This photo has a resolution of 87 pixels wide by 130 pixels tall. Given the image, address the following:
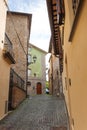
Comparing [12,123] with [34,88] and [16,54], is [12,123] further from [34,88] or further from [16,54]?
[34,88]

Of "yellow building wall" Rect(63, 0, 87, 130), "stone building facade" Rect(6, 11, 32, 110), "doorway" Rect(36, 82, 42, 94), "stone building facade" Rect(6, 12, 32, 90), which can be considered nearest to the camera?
"yellow building wall" Rect(63, 0, 87, 130)

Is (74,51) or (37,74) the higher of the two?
(37,74)

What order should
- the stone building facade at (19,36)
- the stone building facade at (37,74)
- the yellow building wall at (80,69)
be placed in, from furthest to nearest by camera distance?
the stone building facade at (37,74)
the stone building facade at (19,36)
the yellow building wall at (80,69)

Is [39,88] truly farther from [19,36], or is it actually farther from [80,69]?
[80,69]

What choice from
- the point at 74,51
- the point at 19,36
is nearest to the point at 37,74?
the point at 19,36

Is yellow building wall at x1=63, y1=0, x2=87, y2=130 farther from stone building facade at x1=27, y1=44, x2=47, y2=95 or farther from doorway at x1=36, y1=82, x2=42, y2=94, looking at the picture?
doorway at x1=36, y1=82, x2=42, y2=94

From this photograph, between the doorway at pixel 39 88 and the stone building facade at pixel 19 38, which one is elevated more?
the stone building facade at pixel 19 38

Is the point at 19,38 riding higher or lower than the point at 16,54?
higher

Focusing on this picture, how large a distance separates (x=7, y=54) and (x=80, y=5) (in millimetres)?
6176

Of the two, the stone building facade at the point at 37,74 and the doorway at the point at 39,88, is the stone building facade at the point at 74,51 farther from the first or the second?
the doorway at the point at 39,88

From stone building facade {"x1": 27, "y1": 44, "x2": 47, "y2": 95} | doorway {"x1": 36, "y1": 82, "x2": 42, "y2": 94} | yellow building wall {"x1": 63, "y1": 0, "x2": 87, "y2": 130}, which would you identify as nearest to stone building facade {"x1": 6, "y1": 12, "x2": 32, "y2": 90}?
stone building facade {"x1": 27, "y1": 44, "x2": 47, "y2": 95}

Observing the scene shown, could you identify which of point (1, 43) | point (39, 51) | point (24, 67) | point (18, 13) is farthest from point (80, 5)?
point (39, 51)

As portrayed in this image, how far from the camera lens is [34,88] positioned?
2848cm

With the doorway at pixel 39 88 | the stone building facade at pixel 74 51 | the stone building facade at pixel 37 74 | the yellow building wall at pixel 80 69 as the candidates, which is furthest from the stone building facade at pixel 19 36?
the yellow building wall at pixel 80 69
